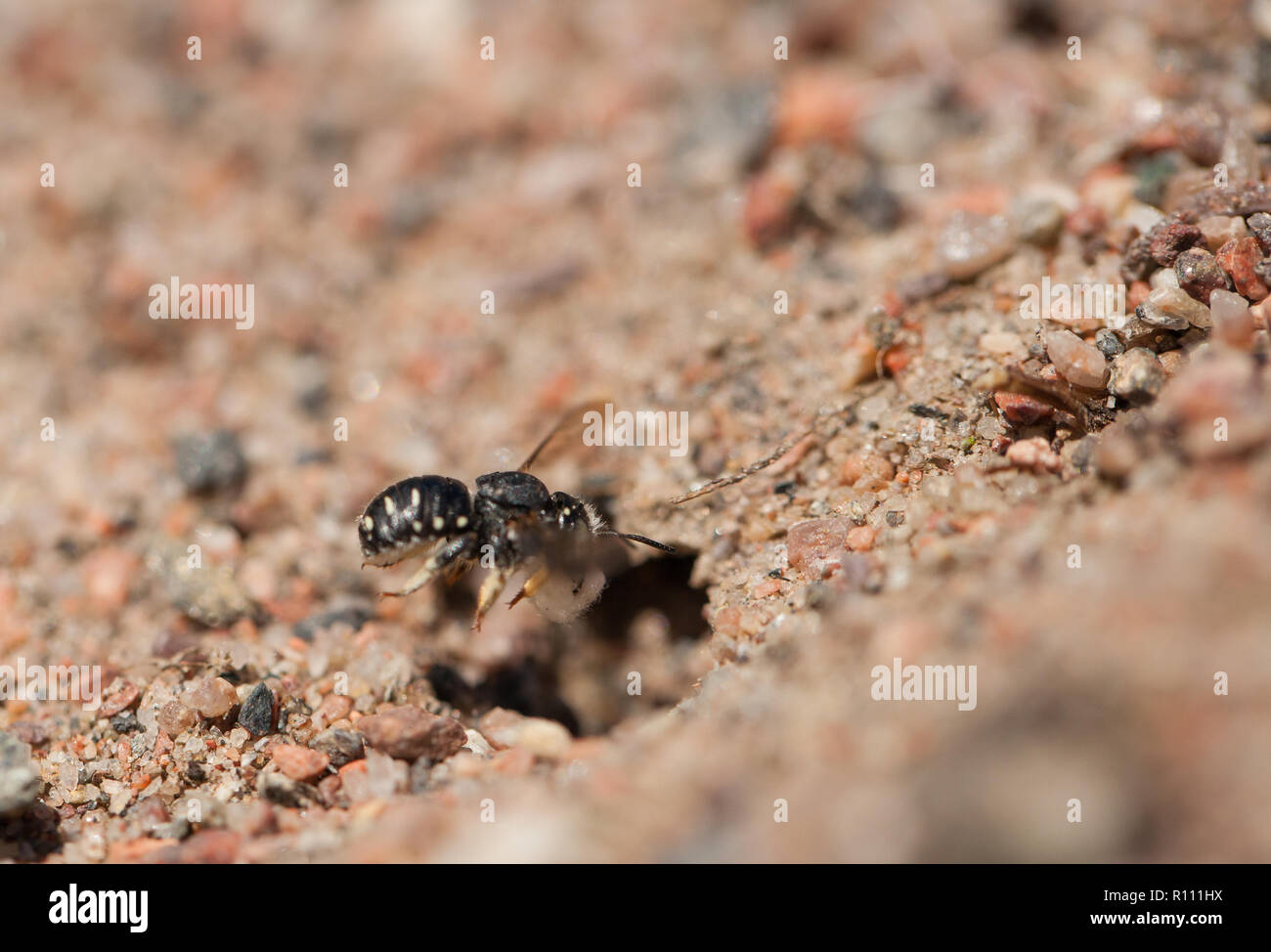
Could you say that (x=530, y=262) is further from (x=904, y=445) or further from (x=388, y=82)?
(x=904, y=445)

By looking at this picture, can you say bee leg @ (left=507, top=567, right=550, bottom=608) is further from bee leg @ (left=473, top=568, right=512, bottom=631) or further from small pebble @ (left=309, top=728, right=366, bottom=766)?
small pebble @ (left=309, top=728, right=366, bottom=766)

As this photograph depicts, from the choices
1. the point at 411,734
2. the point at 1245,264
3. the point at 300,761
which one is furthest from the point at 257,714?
the point at 1245,264

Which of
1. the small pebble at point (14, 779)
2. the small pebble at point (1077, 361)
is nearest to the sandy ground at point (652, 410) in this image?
the small pebble at point (1077, 361)

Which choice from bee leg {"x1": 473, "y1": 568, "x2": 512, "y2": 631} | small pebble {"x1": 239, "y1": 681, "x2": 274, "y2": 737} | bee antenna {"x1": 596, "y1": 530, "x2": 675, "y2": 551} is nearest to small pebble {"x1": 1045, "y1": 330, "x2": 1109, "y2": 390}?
bee antenna {"x1": 596, "y1": 530, "x2": 675, "y2": 551}

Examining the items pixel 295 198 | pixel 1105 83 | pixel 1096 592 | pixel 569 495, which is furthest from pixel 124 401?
pixel 1105 83

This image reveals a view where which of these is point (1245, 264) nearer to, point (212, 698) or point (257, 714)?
point (257, 714)

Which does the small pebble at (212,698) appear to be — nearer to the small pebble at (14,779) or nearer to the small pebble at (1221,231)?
the small pebble at (14,779)

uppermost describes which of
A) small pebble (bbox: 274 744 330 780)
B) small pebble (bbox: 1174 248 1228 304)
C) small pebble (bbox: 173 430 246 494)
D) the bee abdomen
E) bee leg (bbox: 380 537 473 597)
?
small pebble (bbox: 1174 248 1228 304)
